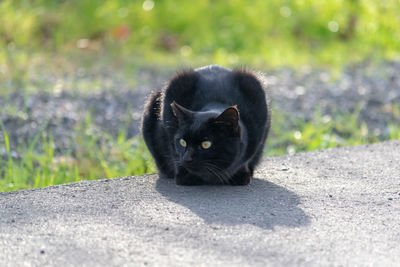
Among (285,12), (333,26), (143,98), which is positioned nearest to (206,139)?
(143,98)

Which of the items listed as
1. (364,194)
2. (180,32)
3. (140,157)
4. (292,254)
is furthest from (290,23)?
(292,254)

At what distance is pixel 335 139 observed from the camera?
16.1 feet

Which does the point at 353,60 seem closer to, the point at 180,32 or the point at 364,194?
the point at 180,32

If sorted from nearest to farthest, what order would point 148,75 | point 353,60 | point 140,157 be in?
1. point 140,157
2. point 148,75
3. point 353,60

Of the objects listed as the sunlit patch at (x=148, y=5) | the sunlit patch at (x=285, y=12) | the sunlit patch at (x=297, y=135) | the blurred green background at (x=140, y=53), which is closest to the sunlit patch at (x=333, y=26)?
the blurred green background at (x=140, y=53)

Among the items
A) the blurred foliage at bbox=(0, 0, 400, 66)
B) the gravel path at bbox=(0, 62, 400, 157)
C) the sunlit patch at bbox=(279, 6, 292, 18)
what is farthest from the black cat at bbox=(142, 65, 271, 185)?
the sunlit patch at bbox=(279, 6, 292, 18)

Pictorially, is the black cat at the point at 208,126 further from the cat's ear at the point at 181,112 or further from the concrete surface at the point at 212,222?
the concrete surface at the point at 212,222

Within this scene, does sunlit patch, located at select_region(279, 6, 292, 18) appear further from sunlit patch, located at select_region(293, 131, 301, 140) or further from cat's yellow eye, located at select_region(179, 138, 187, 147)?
cat's yellow eye, located at select_region(179, 138, 187, 147)

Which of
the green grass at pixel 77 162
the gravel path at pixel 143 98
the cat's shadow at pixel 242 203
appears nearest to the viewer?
the cat's shadow at pixel 242 203

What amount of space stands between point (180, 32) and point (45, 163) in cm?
492

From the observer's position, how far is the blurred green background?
4.32 m

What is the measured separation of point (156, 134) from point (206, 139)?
0.58 m

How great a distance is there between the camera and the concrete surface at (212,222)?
92.7 inches

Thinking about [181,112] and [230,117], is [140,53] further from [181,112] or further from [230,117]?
[230,117]
